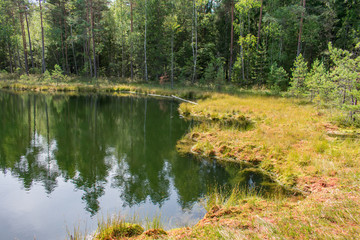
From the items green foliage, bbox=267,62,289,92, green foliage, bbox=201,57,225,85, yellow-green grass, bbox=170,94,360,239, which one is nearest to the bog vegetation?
yellow-green grass, bbox=170,94,360,239

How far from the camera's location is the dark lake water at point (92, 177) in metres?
5.94

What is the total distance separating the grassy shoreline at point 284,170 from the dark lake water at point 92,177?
1.06 meters

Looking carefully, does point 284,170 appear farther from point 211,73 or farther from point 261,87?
point 211,73

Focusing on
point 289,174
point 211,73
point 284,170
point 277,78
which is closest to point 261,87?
point 277,78

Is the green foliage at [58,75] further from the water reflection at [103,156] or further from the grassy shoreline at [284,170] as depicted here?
the grassy shoreline at [284,170]

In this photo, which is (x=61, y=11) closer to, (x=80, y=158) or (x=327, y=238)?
(x=80, y=158)

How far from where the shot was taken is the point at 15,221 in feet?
19.0

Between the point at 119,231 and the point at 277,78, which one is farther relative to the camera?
the point at 277,78

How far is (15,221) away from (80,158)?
4227mm

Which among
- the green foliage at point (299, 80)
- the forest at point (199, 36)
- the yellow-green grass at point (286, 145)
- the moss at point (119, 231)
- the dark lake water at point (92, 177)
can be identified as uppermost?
the forest at point (199, 36)

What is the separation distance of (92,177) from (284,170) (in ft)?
20.2

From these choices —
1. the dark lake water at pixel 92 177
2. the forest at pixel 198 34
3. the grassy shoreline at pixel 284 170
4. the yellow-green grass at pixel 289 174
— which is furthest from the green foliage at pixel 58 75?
the yellow-green grass at pixel 289 174

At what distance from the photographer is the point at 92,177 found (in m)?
8.22

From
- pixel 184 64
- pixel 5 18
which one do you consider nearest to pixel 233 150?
pixel 184 64
